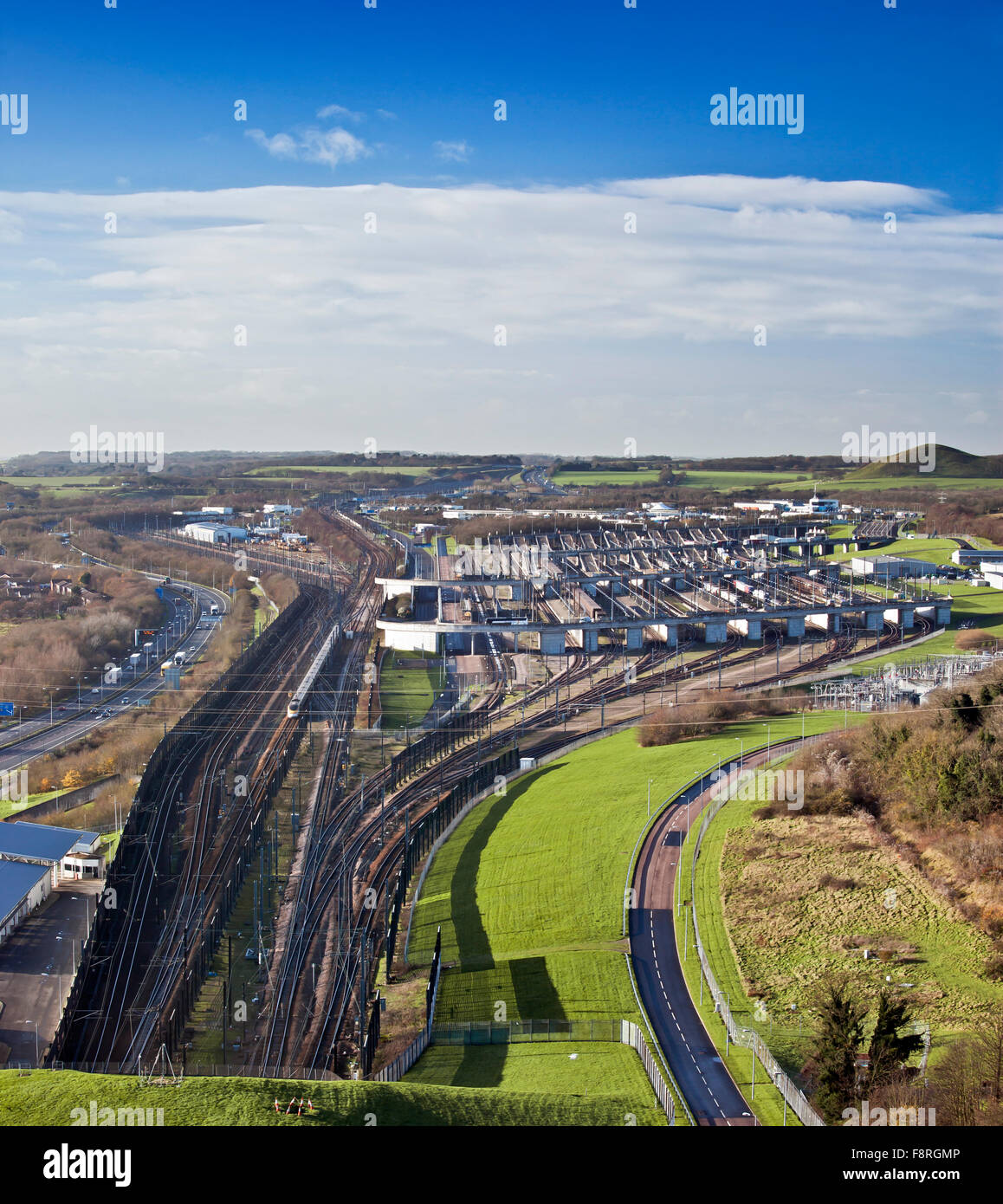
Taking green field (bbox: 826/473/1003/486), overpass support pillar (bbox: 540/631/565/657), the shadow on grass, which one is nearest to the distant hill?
green field (bbox: 826/473/1003/486)

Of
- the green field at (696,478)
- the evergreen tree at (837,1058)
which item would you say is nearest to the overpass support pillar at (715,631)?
the evergreen tree at (837,1058)

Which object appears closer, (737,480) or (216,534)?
(216,534)

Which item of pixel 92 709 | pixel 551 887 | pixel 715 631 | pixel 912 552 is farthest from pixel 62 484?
pixel 551 887

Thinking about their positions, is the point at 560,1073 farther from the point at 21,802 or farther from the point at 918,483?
the point at 918,483

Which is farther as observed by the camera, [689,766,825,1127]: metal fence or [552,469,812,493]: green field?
[552,469,812,493]: green field

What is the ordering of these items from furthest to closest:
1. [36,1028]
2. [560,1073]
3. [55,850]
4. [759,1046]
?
[55,850]
[36,1028]
[759,1046]
[560,1073]

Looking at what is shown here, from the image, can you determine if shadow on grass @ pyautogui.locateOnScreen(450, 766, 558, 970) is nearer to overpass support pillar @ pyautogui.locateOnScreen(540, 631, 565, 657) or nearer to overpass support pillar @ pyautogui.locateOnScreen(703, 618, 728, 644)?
overpass support pillar @ pyautogui.locateOnScreen(540, 631, 565, 657)
